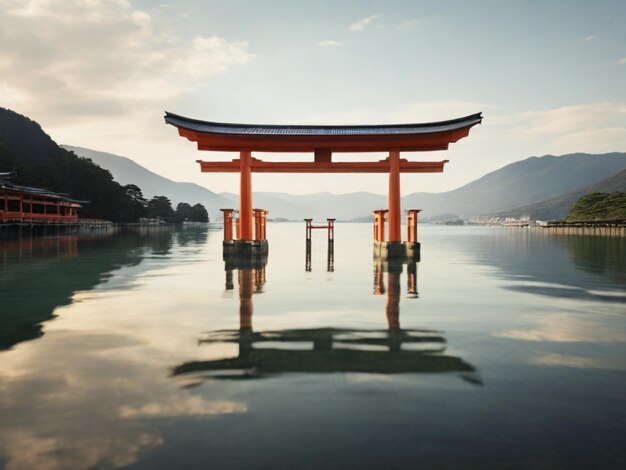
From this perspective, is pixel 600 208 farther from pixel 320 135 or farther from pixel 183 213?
pixel 183 213

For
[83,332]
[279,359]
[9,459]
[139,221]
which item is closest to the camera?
[9,459]

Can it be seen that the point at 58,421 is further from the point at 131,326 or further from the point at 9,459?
the point at 131,326

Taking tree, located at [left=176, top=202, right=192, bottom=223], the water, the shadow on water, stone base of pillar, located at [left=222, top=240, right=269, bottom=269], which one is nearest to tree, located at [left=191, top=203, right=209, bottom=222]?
tree, located at [left=176, top=202, right=192, bottom=223]

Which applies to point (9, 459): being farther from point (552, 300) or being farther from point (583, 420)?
point (552, 300)

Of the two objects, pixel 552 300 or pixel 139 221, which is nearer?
pixel 552 300

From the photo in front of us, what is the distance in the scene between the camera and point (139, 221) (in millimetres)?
82938

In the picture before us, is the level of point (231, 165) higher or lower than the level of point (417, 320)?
higher

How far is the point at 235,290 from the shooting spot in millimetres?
10633

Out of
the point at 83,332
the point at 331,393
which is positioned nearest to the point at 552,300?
the point at 331,393

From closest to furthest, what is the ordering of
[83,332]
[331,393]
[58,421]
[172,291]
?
[58,421] → [331,393] → [83,332] → [172,291]

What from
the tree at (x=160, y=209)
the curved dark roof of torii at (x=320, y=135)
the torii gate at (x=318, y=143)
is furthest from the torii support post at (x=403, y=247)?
the tree at (x=160, y=209)

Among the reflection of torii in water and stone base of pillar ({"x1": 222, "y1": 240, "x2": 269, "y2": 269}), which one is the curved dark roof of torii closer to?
stone base of pillar ({"x1": 222, "y1": 240, "x2": 269, "y2": 269})

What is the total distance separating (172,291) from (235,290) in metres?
1.53

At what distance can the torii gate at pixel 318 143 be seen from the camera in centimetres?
1650
